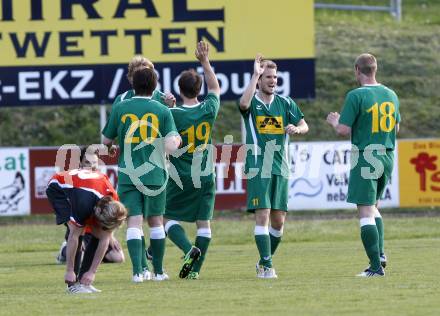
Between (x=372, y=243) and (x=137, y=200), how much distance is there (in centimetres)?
229

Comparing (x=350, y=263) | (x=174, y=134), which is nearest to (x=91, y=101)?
(x=350, y=263)

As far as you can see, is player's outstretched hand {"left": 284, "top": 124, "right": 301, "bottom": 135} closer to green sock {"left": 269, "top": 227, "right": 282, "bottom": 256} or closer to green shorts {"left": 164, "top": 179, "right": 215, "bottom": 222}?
green shorts {"left": 164, "top": 179, "right": 215, "bottom": 222}

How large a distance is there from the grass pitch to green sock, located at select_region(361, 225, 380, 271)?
8.8 inches

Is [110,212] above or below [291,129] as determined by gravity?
below

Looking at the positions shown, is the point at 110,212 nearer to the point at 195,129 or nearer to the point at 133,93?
the point at 195,129

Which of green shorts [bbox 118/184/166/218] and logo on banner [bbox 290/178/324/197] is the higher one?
green shorts [bbox 118/184/166/218]

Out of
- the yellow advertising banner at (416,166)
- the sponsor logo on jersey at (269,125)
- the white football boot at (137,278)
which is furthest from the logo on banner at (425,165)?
the white football boot at (137,278)

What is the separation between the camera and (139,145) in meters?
11.2

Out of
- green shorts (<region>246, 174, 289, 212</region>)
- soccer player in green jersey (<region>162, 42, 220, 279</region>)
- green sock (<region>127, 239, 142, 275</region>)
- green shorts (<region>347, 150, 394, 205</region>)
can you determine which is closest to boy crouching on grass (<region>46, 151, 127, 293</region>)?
green sock (<region>127, 239, 142, 275</region>)

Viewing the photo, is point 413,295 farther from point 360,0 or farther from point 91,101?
A: point 360,0

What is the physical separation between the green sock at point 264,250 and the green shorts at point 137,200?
44.3 inches

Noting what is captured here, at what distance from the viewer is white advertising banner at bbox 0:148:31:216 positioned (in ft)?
72.2

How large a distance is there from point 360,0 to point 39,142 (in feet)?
64.0

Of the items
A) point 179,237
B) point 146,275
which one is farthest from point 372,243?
point 146,275
